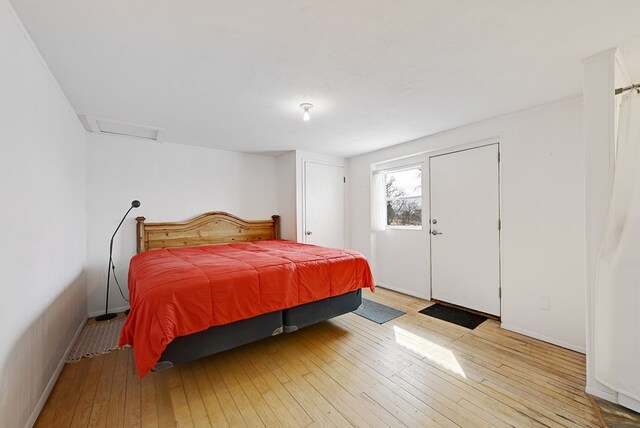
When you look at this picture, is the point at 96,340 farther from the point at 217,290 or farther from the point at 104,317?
the point at 217,290

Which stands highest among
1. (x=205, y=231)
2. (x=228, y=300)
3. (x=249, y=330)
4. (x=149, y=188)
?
(x=149, y=188)

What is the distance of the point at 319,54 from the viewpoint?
1.73 meters

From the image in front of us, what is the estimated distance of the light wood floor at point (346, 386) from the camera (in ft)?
5.15

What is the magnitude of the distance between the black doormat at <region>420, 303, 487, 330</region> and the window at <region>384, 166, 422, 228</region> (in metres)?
1.17

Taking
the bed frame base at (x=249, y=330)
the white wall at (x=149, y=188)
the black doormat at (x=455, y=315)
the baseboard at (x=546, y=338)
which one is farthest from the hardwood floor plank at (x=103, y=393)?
the baseboard at (x=546, y=338)

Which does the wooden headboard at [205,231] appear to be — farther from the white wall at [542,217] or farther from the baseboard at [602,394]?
the baseboard at [602,394]

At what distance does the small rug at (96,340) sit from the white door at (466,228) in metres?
3.80

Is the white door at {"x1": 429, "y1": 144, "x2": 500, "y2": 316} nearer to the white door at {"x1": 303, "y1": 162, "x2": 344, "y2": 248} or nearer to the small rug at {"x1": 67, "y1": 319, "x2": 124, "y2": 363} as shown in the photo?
the white door at {"x1": 303, "y1": 162, "x2": 344, "y2": 248}

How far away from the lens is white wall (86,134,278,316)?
3244 millimetres

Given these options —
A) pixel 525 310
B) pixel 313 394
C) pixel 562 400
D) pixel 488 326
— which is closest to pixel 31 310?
pixel 313 394

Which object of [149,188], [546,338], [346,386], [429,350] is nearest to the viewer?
[346,386]

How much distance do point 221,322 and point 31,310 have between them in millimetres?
1122

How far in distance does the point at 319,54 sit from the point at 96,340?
11.0 feet

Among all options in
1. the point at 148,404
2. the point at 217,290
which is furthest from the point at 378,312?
the point at 148,404
